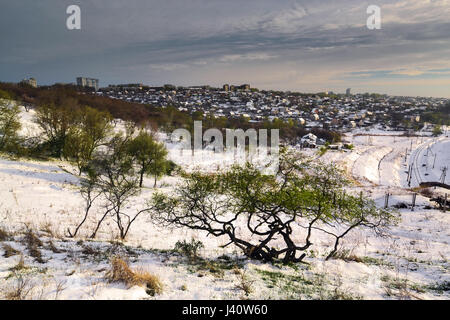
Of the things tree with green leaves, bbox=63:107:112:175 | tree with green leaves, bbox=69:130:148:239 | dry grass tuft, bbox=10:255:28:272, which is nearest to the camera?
dry grass tuft, bbox=10:255:28:272

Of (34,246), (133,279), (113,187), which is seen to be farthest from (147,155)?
(133,279)

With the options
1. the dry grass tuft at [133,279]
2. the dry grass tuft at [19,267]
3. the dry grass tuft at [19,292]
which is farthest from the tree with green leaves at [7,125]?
the dry grass tuft at [133,279]

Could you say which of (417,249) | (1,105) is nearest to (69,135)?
(1,105)

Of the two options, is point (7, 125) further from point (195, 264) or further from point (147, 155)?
point (195, 264)

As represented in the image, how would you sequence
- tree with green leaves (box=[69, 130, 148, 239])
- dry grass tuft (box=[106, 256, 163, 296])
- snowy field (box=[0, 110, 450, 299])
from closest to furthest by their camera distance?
dry grass tuft (box=[106, 256, 163, 296]) < snowy field (box=[0, 110, 450, 299]) < tree with green leaves (box=[69, 130, 148, 239])

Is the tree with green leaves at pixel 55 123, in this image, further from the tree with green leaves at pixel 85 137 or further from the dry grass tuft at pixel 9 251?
the dry grass tuft at pixel 9 251

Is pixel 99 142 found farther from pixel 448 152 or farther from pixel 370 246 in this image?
pixel 448 152

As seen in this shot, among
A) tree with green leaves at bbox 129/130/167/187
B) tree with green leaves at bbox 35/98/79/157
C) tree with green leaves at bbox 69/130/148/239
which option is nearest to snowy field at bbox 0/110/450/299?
tree with green leaves at bbox 69/130/148/239
